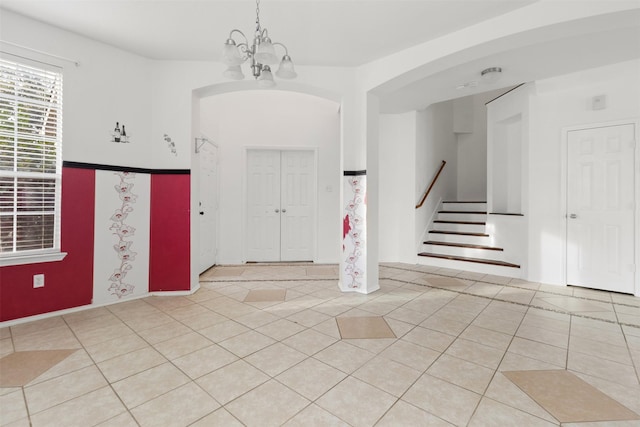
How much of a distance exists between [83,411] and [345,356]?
1.49 metres

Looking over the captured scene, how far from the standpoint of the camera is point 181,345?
2.12 meters

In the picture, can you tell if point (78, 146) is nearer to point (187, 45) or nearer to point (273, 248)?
point (187, 45)

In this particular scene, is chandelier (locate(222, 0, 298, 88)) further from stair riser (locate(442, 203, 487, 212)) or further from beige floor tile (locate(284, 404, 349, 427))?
stair riser (locate(442, 203, 487, 212))

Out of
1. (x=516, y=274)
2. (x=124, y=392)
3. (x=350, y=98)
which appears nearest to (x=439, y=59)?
(x=350, y=98)

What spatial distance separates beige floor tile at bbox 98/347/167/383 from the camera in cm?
176

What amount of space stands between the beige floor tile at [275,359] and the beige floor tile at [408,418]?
70cm

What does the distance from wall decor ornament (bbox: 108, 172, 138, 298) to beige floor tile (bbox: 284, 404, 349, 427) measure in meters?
2.69

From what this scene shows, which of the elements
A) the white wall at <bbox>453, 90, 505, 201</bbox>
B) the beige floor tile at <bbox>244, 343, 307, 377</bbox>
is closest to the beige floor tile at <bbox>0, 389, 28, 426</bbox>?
the beige floor tile at <bbox>244, 343, 307, 377</bbox>

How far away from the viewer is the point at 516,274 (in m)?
4.07

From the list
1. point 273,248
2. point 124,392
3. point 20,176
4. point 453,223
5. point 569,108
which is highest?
point 569,108

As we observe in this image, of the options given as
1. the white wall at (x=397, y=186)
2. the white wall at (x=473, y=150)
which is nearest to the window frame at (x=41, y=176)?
the white wall at (x=397, y=186)

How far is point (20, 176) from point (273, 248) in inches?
133

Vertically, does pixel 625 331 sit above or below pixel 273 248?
below

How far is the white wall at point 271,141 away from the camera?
16.3 feet
